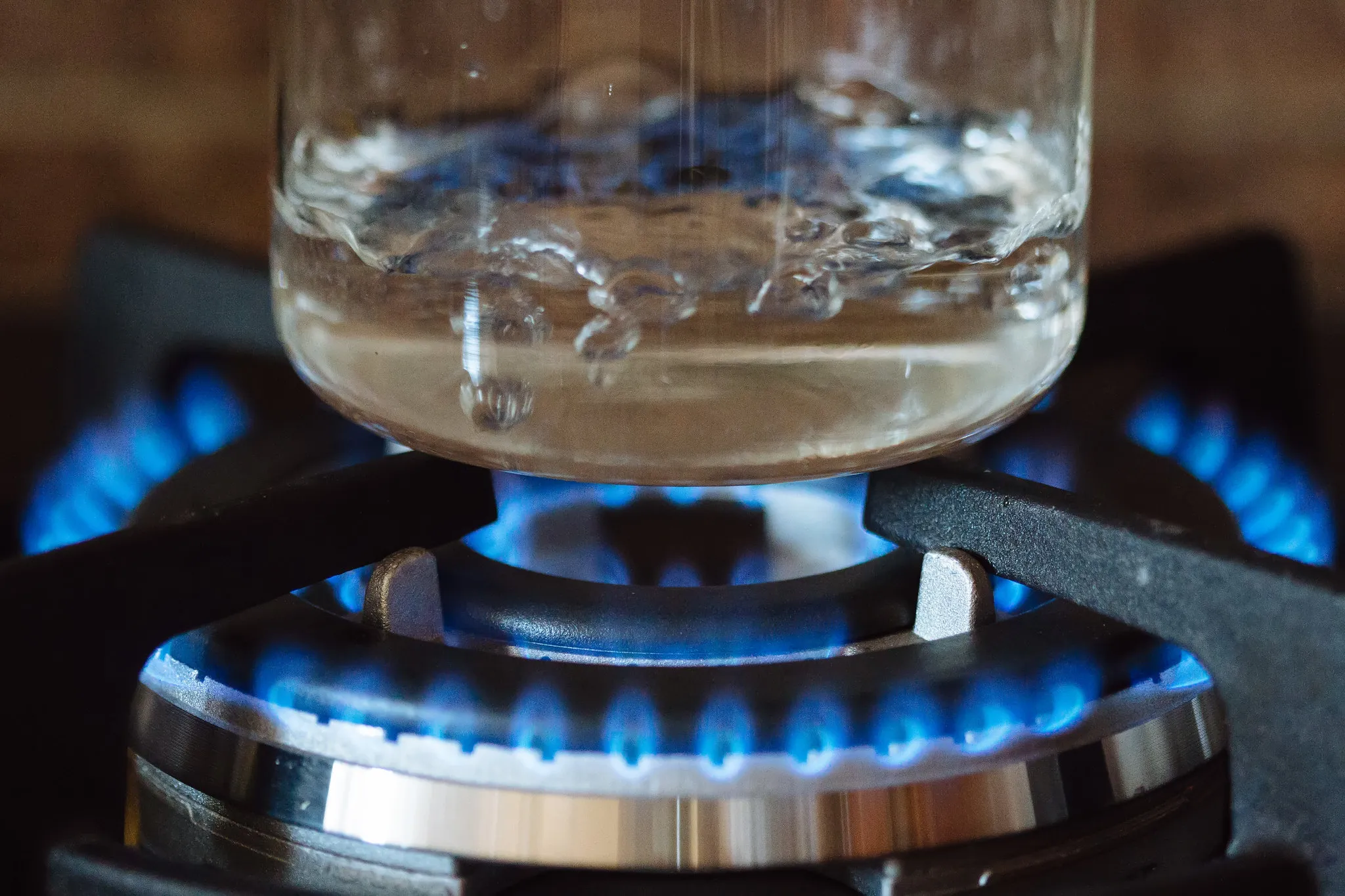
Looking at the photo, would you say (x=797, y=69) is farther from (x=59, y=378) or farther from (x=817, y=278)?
(x=59, y=378)

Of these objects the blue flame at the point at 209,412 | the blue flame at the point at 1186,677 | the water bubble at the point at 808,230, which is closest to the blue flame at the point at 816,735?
the blue flame at the point at 1186,677

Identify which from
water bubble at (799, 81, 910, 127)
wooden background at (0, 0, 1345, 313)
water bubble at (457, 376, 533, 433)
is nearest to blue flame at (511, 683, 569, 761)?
water bubble at (457, 376, 533, 433)

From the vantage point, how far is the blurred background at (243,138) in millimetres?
952

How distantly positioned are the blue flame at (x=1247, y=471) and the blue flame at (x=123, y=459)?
42cm

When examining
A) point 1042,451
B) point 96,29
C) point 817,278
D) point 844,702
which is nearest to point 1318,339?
point 1042,451

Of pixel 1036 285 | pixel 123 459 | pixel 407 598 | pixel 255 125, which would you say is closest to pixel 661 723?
pixel 407 598

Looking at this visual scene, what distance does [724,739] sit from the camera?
0.40 m

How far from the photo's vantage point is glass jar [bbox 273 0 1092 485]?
1.58 feet

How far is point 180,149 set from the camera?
0.99 meters

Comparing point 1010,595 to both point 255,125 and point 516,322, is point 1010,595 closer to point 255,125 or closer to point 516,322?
point 516,322

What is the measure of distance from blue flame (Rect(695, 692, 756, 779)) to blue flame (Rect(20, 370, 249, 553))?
0.25m

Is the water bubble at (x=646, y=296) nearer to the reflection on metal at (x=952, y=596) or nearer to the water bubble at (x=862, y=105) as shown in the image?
the reflection on metal at (x=952, y=596)

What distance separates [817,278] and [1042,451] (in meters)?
0.15

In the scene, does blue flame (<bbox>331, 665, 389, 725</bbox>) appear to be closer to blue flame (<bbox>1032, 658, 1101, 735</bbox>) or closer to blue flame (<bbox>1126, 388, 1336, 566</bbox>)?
blue flame (<bbox>1032, 658, 1101, 735</bbox>)
